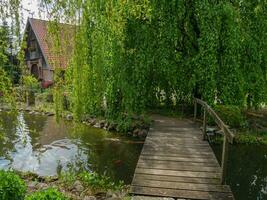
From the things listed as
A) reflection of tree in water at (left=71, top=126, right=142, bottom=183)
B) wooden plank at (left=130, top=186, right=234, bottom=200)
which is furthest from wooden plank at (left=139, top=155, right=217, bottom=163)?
wooden plank at (left=130, top=186, right=234, bottom=200)

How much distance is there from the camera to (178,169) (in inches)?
219

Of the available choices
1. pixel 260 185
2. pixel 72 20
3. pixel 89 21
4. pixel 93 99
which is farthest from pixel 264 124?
pixel 72 20

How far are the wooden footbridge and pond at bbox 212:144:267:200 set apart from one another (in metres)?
0.76

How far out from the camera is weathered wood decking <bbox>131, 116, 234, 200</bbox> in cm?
460

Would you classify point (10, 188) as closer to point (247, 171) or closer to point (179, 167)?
point (179, 167)

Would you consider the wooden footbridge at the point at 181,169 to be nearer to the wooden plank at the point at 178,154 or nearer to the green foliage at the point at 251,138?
the wooden plank at the point at 178,154

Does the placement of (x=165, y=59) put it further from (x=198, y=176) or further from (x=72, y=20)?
(x=198, y=176)

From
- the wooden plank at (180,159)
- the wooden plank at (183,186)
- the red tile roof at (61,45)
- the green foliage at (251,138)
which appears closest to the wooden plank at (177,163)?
the wooden plank at (180,159)

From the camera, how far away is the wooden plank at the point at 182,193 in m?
4.43

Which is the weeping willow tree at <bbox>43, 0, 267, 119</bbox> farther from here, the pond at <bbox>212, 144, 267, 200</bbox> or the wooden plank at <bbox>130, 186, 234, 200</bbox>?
the wooden plank at <bbox>130, 186, 234, 200</bbox>

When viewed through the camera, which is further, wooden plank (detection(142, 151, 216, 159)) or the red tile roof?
wooden plank (detection(142, 151, 216, 159))

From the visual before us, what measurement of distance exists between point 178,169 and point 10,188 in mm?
3058

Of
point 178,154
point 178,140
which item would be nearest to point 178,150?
point 178,154

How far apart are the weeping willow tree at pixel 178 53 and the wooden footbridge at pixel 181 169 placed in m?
1.99
